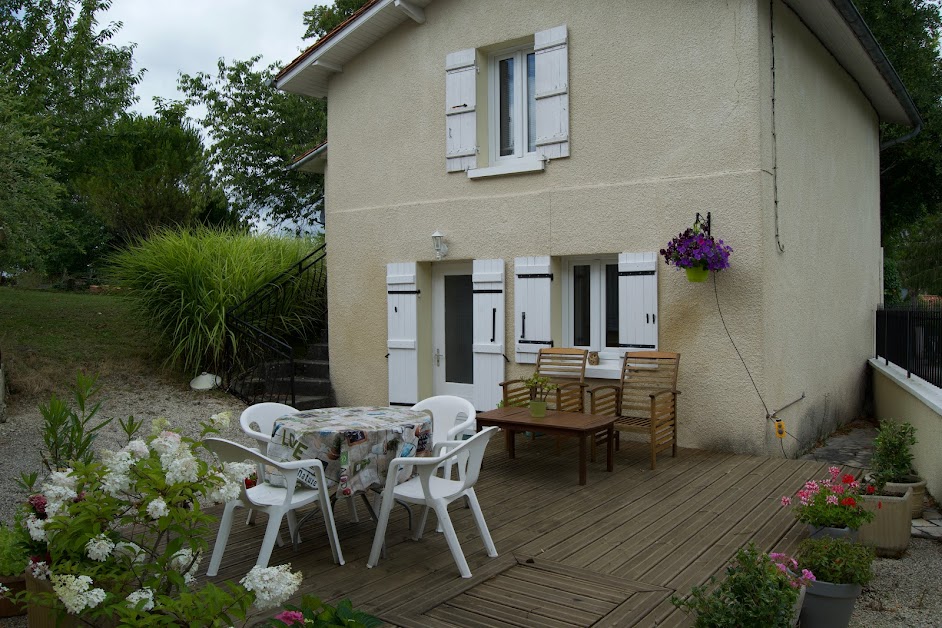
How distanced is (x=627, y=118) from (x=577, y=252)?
141 cm

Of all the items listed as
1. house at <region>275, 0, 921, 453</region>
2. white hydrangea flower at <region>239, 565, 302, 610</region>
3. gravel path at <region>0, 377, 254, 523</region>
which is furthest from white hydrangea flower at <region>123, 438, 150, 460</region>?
house at <region>275, 0, 921, 453</region>

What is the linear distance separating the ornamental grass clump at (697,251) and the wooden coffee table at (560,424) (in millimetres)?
1589

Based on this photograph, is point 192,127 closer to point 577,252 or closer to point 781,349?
point 577,252

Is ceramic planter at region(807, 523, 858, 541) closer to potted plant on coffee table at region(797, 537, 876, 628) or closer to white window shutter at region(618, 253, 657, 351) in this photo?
potted plant on coffee table at region(797, 537, 876, 628)

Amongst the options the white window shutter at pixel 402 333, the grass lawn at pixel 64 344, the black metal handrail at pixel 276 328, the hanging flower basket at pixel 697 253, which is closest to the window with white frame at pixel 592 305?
the hanging flower basket at pixel 697 253

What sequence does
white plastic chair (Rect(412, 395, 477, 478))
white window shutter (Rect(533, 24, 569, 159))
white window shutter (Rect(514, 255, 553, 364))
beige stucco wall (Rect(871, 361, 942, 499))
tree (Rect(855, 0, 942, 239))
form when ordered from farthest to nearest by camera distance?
tree (Rect(855, 0, 942, 239)) < white window shutter (Rect(514, 255, 553, 364)) < white window shutter (Rect(533, 24, 569, 159)) < beige stucco wall (Rect(871, 361, 942, 499)) < white plastic chair (Rect(412, 395, 477, 478))

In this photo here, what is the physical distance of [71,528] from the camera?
8.31 ft

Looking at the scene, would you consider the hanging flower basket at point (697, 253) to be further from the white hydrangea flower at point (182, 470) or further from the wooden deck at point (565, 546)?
the white hydrangea flower at point (182, 470)

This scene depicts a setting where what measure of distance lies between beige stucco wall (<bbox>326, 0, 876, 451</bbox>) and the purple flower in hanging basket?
0.28m

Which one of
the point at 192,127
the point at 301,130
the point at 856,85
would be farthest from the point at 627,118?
the point at 192,127

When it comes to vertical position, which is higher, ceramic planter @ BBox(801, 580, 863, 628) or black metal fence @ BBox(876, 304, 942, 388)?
black metal fence @ BBox(876, 304, 942, 388)

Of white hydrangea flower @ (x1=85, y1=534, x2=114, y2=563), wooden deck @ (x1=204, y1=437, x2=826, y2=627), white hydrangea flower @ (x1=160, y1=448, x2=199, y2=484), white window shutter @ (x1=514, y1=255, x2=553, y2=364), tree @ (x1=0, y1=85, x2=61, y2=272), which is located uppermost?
tree @ (x1=0, y1=85, x2=61, y2=272)

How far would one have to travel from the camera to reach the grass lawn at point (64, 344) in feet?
26.9

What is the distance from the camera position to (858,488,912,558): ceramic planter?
4398mm
